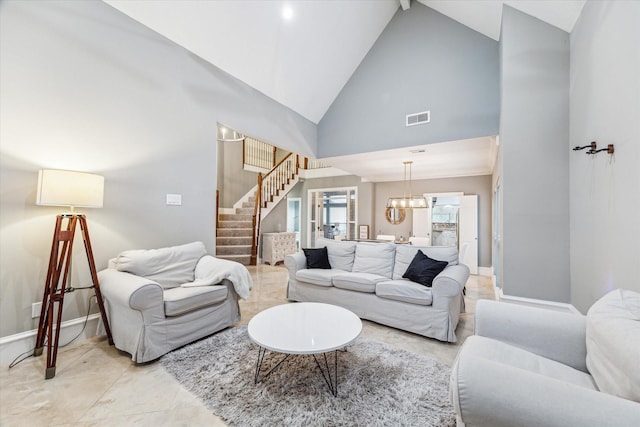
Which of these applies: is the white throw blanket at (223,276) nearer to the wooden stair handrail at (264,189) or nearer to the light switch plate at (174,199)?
the light switch plate at (174,199)

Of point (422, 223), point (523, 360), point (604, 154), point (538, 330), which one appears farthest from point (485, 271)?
point (523, 360)

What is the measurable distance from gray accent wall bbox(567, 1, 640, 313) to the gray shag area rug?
4.57 ft

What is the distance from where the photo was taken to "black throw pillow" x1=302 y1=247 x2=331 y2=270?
12.4 ft

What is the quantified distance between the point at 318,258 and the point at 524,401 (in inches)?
118

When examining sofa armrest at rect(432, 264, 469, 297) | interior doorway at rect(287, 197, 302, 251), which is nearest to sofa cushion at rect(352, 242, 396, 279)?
sofa armrest at rect(432, 264, 469, 297)

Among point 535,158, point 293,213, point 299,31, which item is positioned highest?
point 299,31

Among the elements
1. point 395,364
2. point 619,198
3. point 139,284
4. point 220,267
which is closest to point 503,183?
point 619,198

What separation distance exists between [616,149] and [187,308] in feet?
11.2

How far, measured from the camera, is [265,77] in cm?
403

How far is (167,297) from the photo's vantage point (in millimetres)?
2326

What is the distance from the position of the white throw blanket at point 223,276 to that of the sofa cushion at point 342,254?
4.63 feet

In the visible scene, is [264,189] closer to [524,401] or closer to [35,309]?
[35,309]

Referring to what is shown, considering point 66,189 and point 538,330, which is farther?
point 66,189

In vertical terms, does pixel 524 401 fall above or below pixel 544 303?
above
